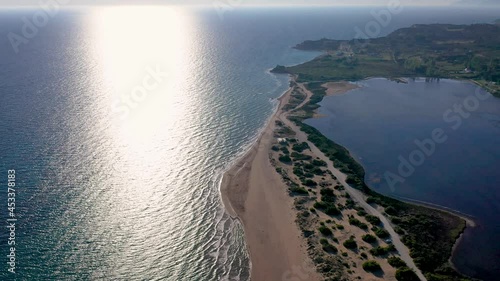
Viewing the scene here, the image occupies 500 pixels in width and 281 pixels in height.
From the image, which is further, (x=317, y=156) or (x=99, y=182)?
(x=317, y=156)

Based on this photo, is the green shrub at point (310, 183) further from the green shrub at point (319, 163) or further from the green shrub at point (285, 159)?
the green shrub at point (285, 159)

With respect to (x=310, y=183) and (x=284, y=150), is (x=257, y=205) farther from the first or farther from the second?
(x=284, y=150)

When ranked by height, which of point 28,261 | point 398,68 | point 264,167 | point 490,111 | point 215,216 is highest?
point 398,68

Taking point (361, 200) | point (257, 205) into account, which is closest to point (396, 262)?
point (361, 200)

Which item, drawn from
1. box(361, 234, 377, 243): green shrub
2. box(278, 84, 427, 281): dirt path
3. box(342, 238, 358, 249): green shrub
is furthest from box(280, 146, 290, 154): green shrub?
box(342, 238, 358, 249): green shrub

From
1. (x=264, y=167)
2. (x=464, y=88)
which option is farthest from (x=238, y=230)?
(x=464, y=88)

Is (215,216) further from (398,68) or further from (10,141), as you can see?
(398,68)
